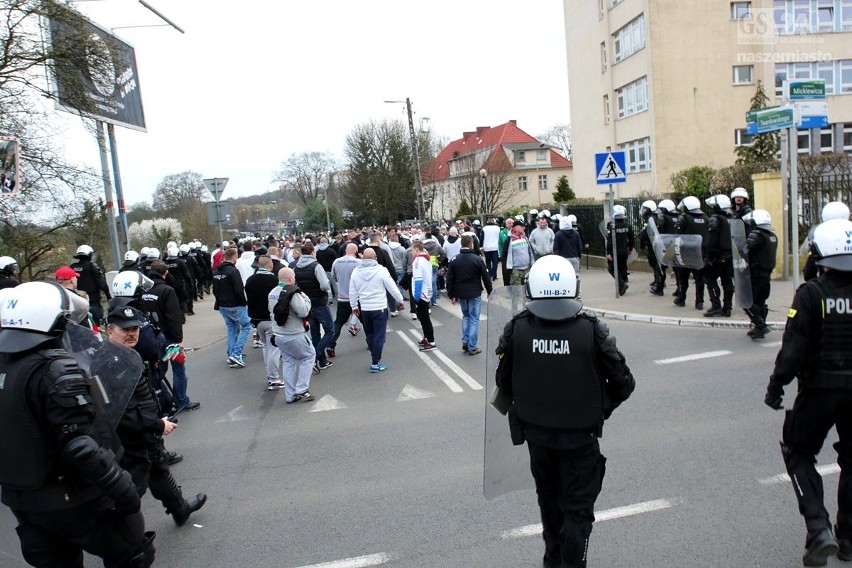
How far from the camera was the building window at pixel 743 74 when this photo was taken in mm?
33062

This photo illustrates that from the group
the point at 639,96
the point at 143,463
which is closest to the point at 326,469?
the point at 143,463

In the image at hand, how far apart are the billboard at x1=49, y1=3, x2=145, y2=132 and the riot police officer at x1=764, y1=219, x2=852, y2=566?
41.9ft

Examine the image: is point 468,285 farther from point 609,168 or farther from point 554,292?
point 554,292

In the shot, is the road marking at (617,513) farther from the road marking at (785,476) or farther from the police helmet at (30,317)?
the police helmet at (30,317)

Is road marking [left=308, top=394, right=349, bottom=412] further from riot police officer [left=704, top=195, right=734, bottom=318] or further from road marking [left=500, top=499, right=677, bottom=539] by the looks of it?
riot police officer [left=704, top=195, right=734, bottom=318]

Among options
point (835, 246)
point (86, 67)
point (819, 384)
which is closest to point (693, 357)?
point (819, 384)

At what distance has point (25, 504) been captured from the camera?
3115 millimetres

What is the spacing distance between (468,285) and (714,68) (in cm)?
2845

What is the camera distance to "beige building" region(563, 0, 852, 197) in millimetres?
32125

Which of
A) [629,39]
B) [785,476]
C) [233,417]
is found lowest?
[233,417]

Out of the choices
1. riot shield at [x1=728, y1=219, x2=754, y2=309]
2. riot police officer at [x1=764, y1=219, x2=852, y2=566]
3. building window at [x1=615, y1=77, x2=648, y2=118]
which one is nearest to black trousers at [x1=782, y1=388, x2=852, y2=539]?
riot police officer at [x1=764, y1=219, x2=852, y2=566]

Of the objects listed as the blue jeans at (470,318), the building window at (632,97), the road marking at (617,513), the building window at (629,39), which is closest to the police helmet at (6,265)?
the blue jeans at (470,318)

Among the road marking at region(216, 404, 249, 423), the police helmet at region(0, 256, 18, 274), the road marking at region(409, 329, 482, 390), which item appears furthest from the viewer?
the police helmet at region(0, 256, 18, 274)

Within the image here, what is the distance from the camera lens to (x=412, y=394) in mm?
8203
